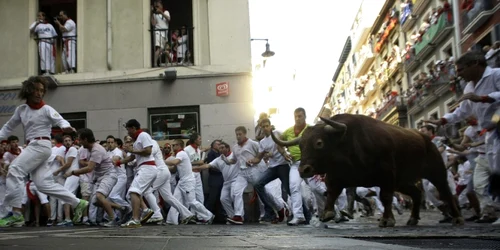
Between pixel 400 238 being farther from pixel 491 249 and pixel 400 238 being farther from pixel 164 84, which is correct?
pixel 164 84

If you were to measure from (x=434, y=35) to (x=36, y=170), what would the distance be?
2744 centimetres

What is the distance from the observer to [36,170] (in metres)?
8.67

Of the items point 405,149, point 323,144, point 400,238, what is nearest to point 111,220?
point 323,144

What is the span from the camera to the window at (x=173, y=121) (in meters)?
17.7

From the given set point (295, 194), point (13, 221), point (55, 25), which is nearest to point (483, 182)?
point (295, 194)

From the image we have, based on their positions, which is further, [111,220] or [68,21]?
[68,21]

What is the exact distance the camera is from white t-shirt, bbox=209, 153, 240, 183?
12883mm

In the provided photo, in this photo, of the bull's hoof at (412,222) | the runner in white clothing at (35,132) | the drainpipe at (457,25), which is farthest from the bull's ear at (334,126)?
the drainpipe at (457,25)

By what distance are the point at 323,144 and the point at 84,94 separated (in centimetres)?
1156

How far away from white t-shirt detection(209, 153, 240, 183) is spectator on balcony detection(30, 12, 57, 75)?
7.97 metres

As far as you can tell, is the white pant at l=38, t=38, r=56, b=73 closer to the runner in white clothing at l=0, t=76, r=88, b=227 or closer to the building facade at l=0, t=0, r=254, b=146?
the building facade at l=0, t=0, r=254, b=146

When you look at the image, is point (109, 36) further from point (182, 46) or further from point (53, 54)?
point (182, 46)

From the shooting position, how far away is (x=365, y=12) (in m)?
58.4

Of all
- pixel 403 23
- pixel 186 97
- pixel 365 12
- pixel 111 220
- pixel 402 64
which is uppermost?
pixel 365 12
